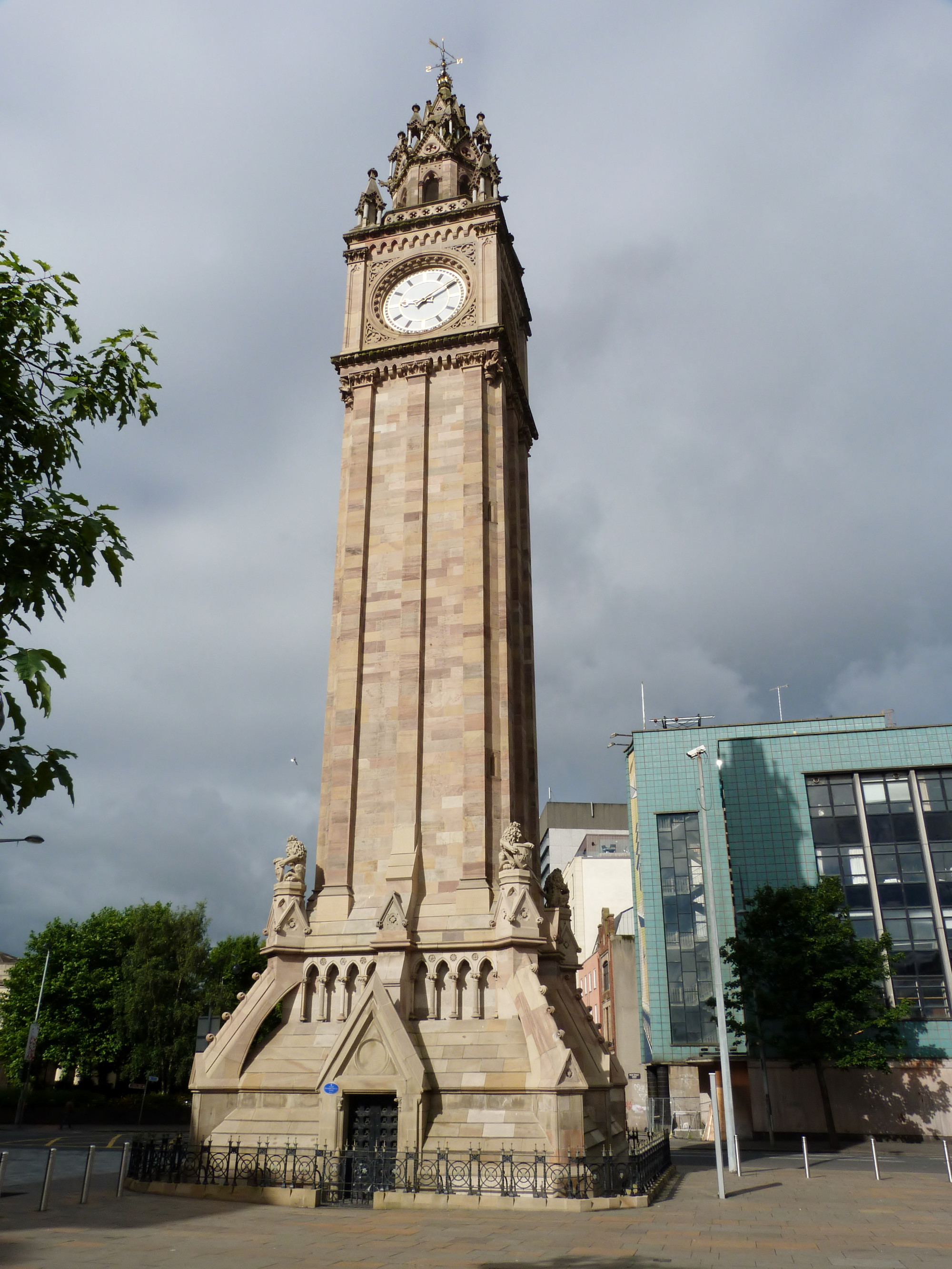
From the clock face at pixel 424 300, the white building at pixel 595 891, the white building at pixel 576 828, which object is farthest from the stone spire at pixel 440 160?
the white building at pixel 576 828

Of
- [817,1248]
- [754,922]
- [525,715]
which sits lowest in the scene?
[817,1248]

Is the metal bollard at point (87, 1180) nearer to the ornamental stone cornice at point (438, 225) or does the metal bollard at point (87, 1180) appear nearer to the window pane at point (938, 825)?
the ornamental stone cornice at point (438, 225)

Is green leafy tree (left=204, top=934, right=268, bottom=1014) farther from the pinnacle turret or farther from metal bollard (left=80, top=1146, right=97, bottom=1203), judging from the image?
the pinnacle turret

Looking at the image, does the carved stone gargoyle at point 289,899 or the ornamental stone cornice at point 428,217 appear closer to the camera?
the carved stone gargoyle at point 289,899

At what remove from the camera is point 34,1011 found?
210 ft

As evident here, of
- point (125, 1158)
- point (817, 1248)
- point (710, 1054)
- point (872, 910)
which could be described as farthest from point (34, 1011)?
point (817, 1248)

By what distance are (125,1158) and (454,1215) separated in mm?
8354

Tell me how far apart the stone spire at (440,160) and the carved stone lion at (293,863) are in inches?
1030

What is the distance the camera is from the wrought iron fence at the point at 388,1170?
803 inches

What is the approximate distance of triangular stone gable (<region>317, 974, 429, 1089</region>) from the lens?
2283 centimetres

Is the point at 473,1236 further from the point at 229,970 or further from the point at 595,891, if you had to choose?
the point at 595,891

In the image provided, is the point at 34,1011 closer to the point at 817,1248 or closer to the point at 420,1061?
the point at 420,1061

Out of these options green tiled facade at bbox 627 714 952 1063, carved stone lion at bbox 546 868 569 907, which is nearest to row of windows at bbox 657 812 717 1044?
green tiled facade at bbox 627 714 952 1063

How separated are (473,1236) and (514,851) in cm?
1039
